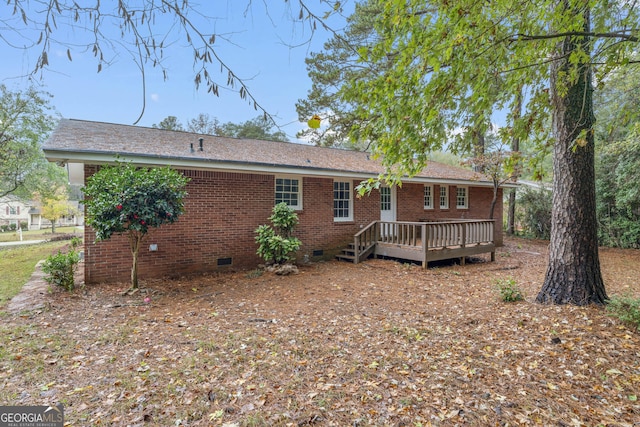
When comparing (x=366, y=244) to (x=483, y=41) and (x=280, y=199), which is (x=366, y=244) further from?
(x=483, y=41)

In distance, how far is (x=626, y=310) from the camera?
4.22 meters

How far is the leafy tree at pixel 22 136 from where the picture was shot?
50.6 ft

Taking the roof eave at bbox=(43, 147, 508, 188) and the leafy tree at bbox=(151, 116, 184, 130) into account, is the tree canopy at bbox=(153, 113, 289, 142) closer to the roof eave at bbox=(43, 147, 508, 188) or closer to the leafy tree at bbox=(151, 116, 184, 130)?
the leafy tree at bbox=(151, 116, 184, 130)

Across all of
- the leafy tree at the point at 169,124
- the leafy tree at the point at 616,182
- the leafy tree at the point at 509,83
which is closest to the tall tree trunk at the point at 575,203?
the leafy tree at the point at 509,83

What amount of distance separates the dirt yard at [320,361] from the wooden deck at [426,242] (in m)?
2.88

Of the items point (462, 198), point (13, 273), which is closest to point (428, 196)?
point (462, 198)

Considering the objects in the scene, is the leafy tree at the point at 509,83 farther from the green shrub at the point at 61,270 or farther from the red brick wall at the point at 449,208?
the red brick wall at the point at 449,208

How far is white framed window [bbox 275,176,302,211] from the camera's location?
9422 mm

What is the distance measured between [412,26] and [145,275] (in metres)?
7.48

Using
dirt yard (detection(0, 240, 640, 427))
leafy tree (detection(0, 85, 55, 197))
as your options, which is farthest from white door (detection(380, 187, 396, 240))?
leafy tree (detection(0, 85, 55, 197))

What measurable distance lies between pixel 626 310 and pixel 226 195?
26.7 feet

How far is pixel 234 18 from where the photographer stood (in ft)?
7.27

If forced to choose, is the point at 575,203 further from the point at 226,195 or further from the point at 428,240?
the point at 226,195

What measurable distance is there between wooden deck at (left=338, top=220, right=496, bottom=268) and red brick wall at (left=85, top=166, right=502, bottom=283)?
0.77 meters
